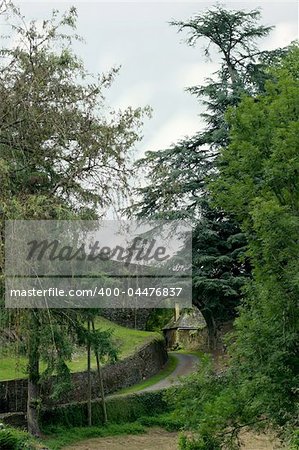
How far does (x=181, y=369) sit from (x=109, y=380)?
16.9ft

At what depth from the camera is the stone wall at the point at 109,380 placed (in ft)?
56.1

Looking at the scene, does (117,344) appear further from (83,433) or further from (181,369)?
(83,433)

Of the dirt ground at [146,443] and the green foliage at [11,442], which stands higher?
the green foliage at [11,442]

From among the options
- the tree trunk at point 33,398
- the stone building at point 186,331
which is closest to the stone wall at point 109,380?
the tree trunk at point 33,398

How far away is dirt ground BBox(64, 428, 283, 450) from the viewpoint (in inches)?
601

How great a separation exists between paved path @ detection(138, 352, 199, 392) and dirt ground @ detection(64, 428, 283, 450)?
8.73ft

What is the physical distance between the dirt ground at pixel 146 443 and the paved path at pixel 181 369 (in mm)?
2660

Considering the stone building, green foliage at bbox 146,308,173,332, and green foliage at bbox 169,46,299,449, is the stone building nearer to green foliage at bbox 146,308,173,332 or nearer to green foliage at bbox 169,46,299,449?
green foliage at bbox 146,308,173,332

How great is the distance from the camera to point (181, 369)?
84.0 feet

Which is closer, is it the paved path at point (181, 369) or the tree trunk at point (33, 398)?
the tree trunk at point (33, 398)

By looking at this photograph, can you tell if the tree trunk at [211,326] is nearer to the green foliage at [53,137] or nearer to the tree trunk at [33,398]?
the tree trunk at [33,398]

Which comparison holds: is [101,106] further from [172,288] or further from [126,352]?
[126,352]

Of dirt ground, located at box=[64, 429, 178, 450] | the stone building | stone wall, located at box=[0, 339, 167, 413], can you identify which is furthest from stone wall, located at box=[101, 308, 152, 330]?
dirt ground, located at box=[64, 429, 178, 450]

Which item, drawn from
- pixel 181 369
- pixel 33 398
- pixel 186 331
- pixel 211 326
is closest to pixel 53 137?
pixel 33 398
